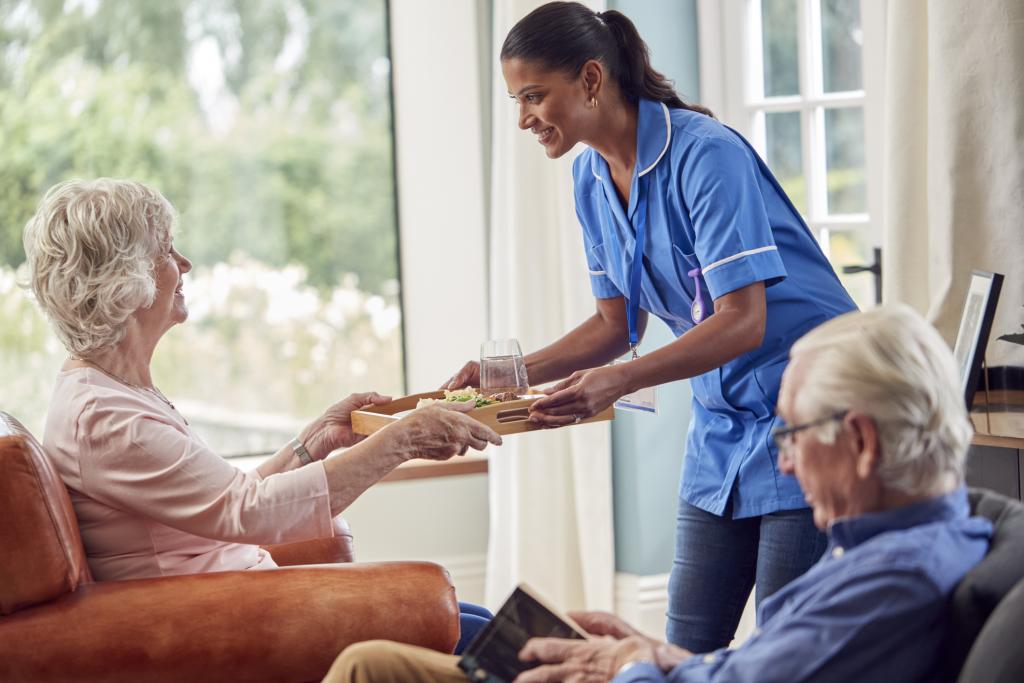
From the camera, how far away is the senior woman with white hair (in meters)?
1.93

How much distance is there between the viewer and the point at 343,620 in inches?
73.9

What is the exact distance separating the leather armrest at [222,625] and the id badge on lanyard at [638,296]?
0.53m

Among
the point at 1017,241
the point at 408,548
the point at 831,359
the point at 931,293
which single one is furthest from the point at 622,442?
the point at 831,359

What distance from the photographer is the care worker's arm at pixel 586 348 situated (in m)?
2.38

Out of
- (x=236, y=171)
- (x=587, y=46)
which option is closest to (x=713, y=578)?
(x=587, y=46)

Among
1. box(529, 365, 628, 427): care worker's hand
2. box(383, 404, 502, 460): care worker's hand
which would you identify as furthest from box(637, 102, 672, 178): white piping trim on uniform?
box(383, 404, 502, 460): care worker's hand

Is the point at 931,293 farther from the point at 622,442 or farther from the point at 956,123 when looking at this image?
the point at 622,442

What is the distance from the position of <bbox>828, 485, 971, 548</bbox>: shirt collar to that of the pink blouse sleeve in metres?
0.96

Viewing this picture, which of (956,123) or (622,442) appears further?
(622,442)

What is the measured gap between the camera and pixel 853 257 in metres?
3.33

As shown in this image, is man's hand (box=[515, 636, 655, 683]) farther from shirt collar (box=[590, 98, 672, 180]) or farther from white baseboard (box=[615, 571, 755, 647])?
white baseboard (box=[615, 571, 755, 647])

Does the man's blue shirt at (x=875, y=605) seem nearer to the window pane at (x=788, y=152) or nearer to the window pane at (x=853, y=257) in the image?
the window pane at (x=853, y=257)

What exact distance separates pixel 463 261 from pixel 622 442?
87 cm

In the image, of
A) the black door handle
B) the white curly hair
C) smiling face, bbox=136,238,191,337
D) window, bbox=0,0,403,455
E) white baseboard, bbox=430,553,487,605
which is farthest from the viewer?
white baseboard, bbox=430,553,487,605
